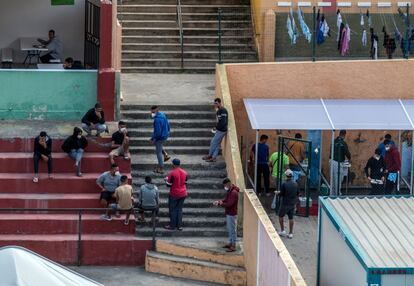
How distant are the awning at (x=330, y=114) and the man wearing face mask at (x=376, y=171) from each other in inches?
41.0

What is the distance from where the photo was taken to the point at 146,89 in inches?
1196

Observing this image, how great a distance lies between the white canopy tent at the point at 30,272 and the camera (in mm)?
17469

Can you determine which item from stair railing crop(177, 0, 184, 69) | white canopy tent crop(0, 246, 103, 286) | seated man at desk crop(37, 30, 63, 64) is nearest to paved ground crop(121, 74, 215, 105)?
stair railing crop(177, 0, 184, 69)

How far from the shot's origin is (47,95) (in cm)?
2878

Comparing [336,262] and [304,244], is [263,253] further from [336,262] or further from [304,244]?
[304,244]

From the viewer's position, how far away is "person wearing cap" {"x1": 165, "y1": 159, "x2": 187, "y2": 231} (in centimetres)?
2514

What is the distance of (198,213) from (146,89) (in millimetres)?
5315

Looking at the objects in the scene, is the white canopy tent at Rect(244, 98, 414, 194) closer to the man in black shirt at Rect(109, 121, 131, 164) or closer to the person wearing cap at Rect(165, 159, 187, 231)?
the person wearing cap at Rect(165, 159, 187, 231)

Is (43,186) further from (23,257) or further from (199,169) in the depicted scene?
(23,257)

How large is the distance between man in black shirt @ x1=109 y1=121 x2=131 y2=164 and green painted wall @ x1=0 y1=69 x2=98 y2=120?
2.37 m

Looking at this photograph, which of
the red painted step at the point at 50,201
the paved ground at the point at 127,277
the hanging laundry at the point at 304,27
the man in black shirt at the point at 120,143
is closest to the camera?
the paved ground at the point at 127,277

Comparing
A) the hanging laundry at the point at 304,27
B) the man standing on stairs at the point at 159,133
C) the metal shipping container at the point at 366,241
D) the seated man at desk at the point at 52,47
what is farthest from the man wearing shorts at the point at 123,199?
the hanging laundry at the point at 304,27

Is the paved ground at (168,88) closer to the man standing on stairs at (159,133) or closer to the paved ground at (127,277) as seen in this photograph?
the man standing on stairs at (159,133)

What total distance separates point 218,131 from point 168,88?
384 cm
